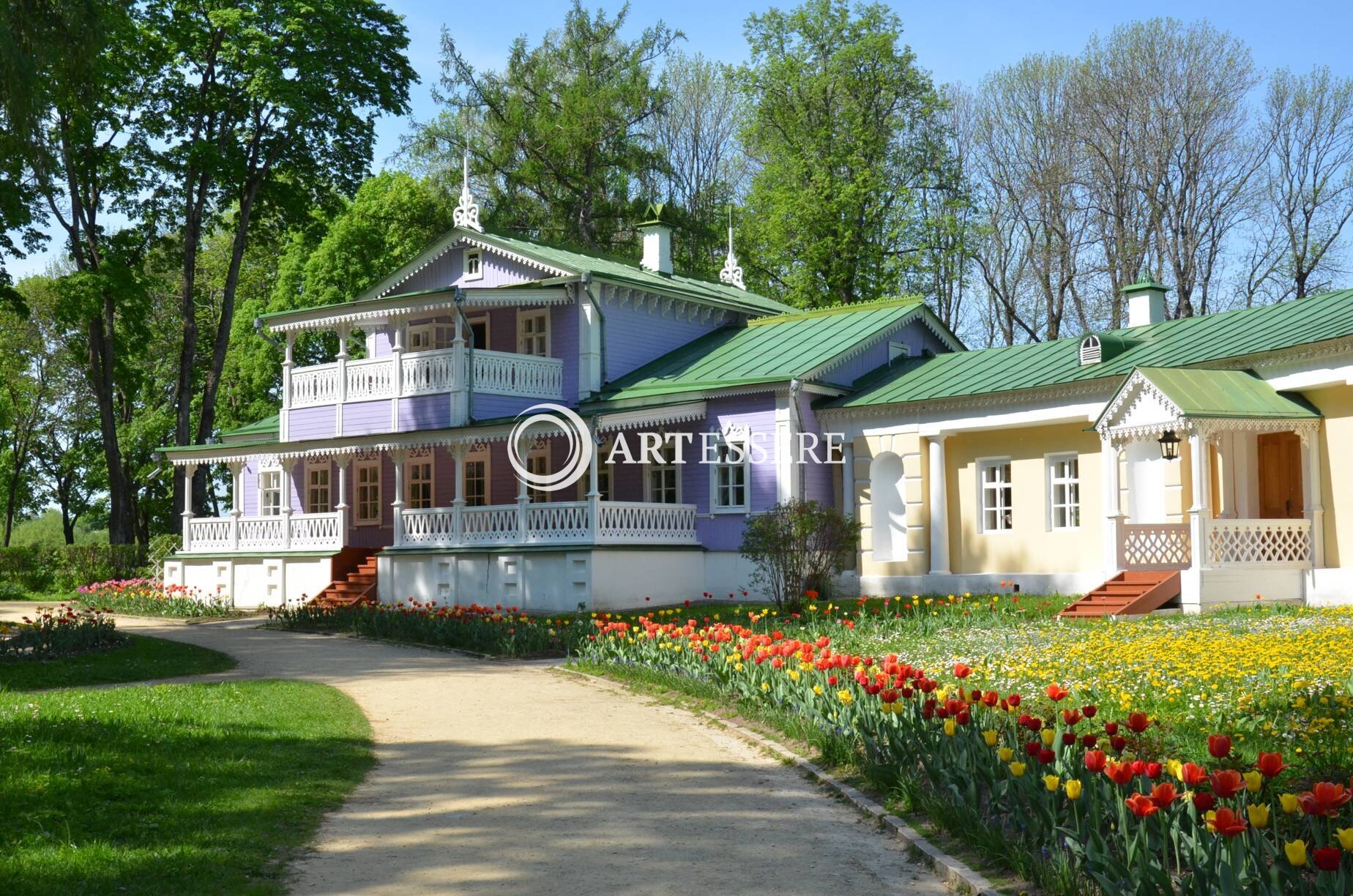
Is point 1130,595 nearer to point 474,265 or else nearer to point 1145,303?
point 1145,303

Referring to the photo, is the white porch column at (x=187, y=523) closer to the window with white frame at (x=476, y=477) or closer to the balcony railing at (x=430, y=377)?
the balcony railing at (x=430, y=377)

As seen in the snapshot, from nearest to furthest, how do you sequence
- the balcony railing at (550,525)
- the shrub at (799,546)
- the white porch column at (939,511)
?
1. the shrub at (799,546)
2. the balcony railing at (550,525)
3. the white porch column at (939,511)

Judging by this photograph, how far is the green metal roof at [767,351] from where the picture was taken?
25.2 m

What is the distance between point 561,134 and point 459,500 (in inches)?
840

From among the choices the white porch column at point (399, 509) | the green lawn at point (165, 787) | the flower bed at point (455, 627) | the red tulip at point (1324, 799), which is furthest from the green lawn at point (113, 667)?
the red tulip at point (1324, 799)

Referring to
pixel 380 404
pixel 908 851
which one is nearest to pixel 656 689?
pixel 908 851

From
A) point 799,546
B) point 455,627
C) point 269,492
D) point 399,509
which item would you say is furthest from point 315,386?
point 799,546

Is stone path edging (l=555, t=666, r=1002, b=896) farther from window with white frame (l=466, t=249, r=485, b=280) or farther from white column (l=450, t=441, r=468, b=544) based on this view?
window with white frame (l=466, t=249, r=485, b=280)

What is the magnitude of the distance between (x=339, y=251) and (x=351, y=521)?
42.7ft

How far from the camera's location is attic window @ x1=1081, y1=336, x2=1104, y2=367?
72.1ft

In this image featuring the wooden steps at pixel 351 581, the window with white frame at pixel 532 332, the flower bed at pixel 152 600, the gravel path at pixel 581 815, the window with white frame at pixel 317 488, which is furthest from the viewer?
the window with white frame at pixel 317 488

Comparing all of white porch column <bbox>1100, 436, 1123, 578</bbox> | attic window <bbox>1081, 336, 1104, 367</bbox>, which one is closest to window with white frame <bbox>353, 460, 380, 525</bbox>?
attic window <bbox>1081, 336, 1104, 367</bbox>

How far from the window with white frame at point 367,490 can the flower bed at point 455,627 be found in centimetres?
717

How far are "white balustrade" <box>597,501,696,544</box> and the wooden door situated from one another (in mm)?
9576
